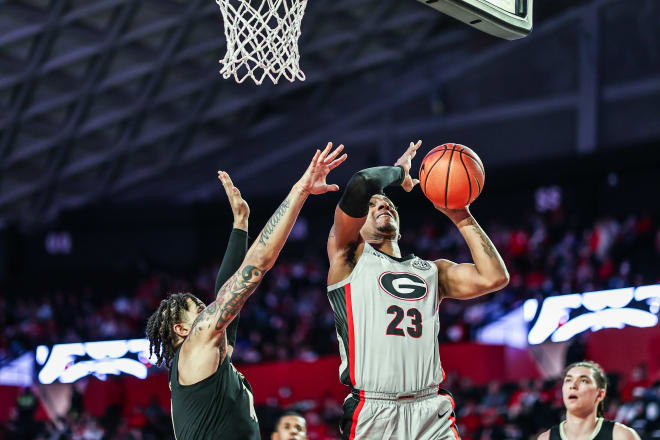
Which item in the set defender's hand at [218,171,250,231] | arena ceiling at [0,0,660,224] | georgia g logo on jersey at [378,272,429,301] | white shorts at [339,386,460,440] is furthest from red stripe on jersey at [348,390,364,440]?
arena ceiling at [0,0,660,224]

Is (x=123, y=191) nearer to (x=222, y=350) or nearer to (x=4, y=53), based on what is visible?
(x=4, y=53)

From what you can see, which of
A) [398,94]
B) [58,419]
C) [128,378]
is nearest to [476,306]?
[128,378]

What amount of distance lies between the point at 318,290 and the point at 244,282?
50.2 ft

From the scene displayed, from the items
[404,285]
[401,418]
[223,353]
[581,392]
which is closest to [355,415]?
[401,418]

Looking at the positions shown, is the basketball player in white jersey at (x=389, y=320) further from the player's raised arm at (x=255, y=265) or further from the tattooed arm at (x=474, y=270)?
the player's raised arm at (x=255, y=265)

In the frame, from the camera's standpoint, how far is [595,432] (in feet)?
18.3

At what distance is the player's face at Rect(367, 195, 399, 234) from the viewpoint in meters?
4.95

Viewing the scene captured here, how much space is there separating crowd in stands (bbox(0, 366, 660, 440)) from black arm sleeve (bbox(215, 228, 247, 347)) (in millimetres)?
5877

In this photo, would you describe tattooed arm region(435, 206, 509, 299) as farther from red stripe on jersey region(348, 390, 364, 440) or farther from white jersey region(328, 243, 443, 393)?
red stripe on jersey region(348, 390, 364, 440)

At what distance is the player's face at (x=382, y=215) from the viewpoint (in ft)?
16.2

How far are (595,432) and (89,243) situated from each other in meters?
19.9

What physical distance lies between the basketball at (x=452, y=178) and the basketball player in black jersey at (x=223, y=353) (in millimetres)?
917

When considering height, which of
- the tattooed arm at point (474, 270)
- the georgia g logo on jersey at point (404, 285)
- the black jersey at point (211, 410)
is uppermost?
the tattooed arm at point (474, 270)

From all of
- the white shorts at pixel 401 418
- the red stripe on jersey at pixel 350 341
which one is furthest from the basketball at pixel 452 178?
the white shorts at pixel 401 418
